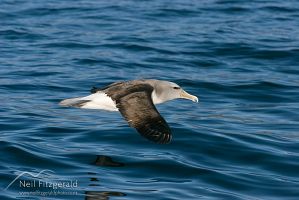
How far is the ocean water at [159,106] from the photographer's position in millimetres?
9602

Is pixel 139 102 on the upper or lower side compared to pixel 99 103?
upper

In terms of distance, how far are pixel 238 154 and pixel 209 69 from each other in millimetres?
5260

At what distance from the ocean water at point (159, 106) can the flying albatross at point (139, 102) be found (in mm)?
767

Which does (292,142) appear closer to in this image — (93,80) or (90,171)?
(90,171)

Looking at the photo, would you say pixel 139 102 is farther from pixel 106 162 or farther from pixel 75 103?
pixel 106 162

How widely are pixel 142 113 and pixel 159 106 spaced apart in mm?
4311

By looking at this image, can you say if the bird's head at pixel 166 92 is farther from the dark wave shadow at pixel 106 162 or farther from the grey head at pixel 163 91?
the dark wave shadow at pixel 106 162

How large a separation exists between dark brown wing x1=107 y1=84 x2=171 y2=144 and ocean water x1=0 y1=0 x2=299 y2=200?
86 centimetres

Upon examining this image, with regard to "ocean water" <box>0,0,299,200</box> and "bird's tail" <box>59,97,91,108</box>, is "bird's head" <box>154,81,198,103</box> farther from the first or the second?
"bird's tail" <box>59,97,91,108</box>

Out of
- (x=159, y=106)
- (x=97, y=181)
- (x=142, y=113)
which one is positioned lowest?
(x=159, y=106)

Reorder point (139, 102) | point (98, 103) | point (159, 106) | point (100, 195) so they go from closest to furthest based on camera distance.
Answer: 1. point (100, 195)
2. point (139, 102)
3. point (98, 103)
4. point (159, 106)

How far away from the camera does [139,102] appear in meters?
9.02

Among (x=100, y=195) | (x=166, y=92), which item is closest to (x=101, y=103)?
(x=166, y=92)

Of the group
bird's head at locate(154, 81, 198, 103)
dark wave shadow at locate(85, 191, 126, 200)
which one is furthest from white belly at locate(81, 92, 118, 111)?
dark wave shadow at locate(85, 191, 126, 200)
